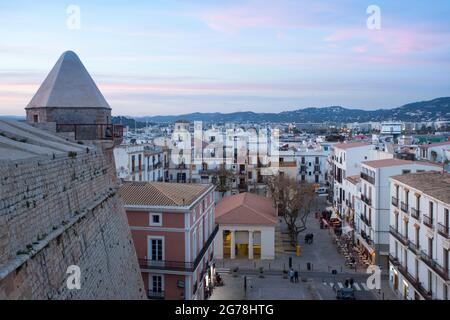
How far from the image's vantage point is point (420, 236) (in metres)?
24.3

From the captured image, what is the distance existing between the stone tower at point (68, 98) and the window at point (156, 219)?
23.7 feet

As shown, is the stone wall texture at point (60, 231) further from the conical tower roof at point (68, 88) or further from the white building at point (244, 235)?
the white building at point (244, 235)

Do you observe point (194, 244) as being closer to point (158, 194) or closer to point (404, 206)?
point (158, 194)

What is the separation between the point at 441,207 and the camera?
70.7 ft

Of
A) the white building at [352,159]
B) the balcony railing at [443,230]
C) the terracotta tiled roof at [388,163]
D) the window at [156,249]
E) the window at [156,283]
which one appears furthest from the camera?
the white building at [352,159]

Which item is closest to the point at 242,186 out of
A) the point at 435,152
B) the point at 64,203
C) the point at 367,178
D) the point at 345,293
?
the point at 435,152

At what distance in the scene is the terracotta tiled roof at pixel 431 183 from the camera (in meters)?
22.3

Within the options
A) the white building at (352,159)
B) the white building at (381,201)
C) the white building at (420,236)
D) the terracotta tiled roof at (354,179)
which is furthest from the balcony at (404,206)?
the white building at (352,159)

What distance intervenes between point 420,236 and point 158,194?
12.8 meters

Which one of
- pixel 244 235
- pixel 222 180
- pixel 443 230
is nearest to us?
pixel 443 230

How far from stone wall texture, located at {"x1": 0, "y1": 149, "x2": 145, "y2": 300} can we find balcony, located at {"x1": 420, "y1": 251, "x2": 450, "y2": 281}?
1300cm

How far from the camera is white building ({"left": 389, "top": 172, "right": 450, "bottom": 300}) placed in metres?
21.5
